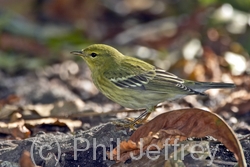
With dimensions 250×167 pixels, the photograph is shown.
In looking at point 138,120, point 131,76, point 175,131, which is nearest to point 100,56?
point 131,76

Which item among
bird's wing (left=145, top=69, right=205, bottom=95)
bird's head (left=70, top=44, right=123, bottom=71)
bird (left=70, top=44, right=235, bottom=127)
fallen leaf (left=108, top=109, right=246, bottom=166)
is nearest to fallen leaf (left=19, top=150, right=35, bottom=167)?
fallen leaf (left=108, top=109, right=246, bottom=166)

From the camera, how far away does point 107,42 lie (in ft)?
34.7

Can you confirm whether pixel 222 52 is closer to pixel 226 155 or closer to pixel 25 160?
pixel 226 155

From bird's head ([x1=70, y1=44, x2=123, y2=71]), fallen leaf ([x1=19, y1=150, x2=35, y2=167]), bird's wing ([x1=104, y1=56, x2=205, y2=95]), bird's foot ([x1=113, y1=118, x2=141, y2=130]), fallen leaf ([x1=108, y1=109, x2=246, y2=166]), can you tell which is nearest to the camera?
fallen leaf ([x1=19, y1=150, x2=35, y2=167])

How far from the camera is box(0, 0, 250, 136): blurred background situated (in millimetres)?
7793

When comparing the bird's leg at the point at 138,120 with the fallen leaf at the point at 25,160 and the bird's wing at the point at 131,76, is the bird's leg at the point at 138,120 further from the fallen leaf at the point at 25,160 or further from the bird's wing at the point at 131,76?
the fallen leaf at the point at 25,160

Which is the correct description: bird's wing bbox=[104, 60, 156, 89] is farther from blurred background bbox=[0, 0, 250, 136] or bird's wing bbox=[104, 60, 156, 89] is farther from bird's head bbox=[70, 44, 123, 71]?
blurred background bbox=[0, 0, 250, 136]

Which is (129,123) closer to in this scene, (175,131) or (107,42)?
(175,131)

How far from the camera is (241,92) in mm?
7828

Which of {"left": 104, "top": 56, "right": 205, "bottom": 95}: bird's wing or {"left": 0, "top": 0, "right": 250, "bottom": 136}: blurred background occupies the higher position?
{"left": 0, "top": 0, "right": 250, "bottom": 136}: blurred background

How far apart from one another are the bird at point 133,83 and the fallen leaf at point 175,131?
3.08 feet

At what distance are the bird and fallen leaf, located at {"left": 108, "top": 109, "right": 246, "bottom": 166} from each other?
3.08ft

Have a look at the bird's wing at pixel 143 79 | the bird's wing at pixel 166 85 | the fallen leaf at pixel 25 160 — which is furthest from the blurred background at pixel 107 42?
the fallen leaf at pixel 25 160

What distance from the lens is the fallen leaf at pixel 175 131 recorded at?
15.3 feet
